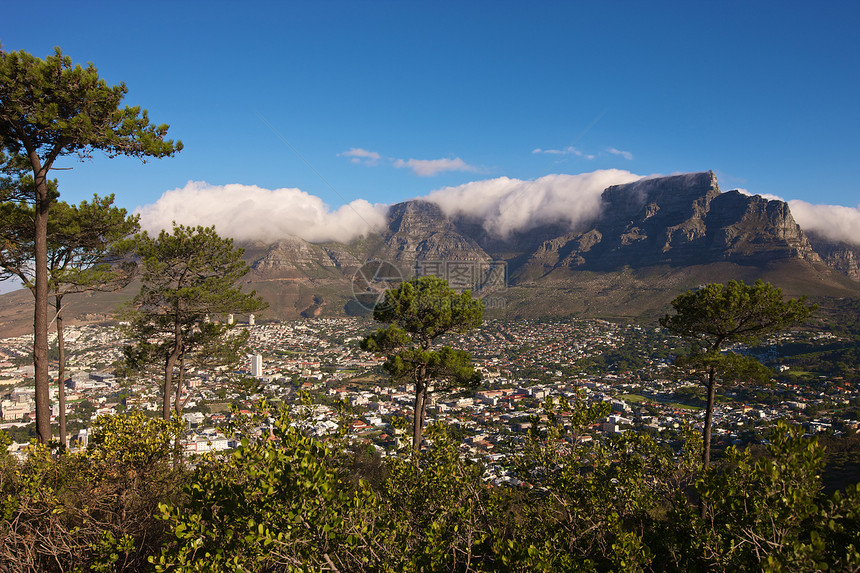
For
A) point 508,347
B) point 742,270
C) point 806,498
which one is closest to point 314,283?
point 508,347

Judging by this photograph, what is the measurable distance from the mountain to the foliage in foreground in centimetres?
5222

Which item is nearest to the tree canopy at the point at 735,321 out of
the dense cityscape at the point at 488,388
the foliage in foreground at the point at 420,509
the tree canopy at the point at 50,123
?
the dense cityscape at the point at 488,388

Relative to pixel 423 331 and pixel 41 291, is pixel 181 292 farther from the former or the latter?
pixel 423 331

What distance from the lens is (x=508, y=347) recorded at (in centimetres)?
6494

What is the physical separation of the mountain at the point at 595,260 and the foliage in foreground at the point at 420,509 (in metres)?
52.2

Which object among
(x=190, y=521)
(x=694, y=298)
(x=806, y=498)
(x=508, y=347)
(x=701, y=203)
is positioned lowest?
(x=508, y=347)

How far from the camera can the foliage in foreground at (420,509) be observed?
340 cm

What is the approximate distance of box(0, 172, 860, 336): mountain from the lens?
7656 centimetres

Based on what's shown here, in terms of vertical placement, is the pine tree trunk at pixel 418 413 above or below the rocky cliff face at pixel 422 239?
below

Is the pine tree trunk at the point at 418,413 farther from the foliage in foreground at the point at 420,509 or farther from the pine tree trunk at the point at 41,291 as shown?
Result: the pine tree trunk at the point at 41,291

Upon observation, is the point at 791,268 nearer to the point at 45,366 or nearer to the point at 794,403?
the point at 794,403

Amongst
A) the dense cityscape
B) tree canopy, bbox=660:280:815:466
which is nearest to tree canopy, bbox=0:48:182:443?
the dense cityscape

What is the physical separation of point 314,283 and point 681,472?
107616 millimetres

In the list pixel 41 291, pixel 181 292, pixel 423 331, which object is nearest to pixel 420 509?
pixel 41 291
